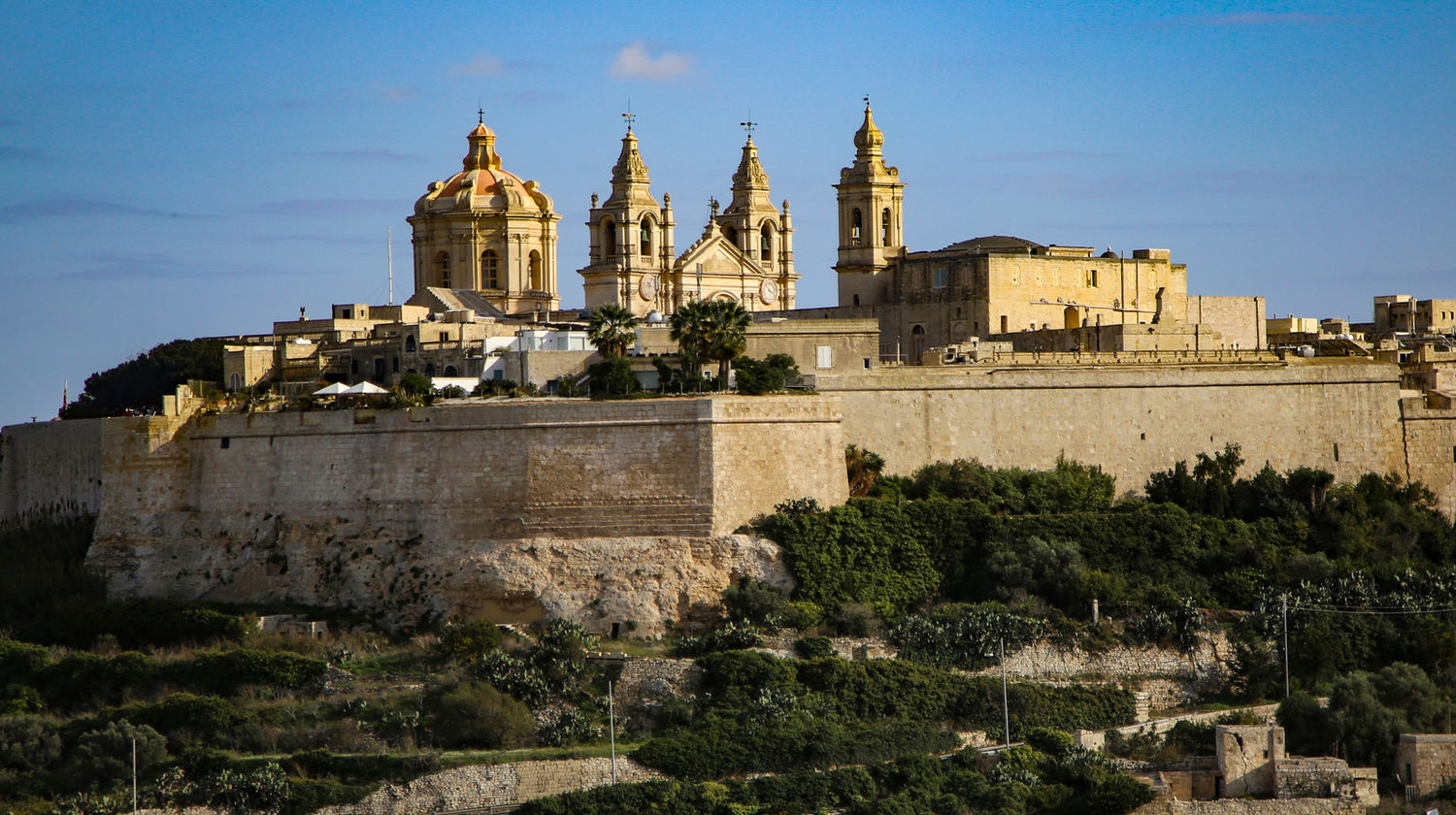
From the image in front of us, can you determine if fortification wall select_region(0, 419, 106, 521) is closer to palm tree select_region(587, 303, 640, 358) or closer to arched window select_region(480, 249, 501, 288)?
palm tree select_region(587, 303, 640, 358)

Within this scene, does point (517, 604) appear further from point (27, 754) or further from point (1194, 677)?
point (1194, 677)

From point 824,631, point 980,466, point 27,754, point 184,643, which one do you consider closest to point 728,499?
point 824,631

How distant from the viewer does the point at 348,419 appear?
45.0 meters

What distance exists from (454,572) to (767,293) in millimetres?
23904

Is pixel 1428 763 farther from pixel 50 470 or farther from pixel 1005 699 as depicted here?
pixel 50 470

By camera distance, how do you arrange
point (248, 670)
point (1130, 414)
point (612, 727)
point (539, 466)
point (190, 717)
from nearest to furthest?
point (612, 727), point (190, 717), point (248, 670), point (539, 466), point (1130, 414)

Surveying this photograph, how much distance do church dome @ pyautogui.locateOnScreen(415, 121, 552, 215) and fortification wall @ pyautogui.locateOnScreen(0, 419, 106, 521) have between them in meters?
14.0

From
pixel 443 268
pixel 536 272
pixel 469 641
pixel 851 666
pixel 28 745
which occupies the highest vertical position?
pixel 443 268

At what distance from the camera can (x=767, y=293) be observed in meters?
65.2

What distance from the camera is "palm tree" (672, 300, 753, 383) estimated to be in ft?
151

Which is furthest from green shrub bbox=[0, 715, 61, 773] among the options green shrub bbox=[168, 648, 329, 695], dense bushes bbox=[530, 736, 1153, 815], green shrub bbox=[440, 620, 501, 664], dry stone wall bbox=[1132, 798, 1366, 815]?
dry stone wall bbox=[1132, 798, 1366, 815]

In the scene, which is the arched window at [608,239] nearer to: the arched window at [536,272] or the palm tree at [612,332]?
the arched window at [536,272]

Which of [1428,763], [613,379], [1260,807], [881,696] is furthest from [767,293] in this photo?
[1260,807]

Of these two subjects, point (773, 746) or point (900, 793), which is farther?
point (773, 746)
